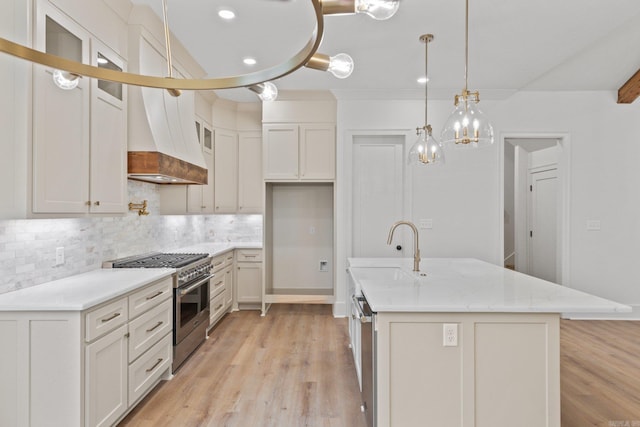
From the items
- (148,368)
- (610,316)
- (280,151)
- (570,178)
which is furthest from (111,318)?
(610,316)

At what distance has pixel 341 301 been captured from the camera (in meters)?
4.26

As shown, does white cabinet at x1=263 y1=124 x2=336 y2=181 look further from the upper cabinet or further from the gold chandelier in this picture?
the gold chandelier

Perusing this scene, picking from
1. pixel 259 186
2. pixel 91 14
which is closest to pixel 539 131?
pixel 259 186

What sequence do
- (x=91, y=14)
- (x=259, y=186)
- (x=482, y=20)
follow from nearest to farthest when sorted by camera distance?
(x=91, y=14), (x=482, y=20), (x=259, y=186)

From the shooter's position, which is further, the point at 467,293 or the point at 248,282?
the point at 248,282

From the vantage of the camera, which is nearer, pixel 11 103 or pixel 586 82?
pixel 11 103

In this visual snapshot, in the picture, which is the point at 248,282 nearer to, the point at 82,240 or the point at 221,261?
the point at 221,261

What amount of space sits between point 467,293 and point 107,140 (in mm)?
2607

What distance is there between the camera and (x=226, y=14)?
8.39 feet

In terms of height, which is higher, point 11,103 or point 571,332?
point 11,103

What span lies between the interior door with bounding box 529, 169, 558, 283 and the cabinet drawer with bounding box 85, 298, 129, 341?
5.99 meters

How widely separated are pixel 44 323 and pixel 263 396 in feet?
4.89

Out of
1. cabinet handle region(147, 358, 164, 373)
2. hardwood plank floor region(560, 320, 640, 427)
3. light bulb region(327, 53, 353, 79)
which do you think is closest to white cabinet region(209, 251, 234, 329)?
cabinet handle region(147, 358, 164, 373)

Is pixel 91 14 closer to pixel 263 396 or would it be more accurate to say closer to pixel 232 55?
pixel 232 55
